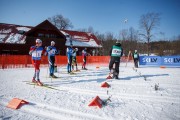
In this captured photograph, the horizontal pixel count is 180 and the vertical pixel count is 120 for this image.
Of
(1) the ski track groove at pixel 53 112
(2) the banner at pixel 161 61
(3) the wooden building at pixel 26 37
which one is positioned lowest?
(1) the ski track groove at pixel 53 112

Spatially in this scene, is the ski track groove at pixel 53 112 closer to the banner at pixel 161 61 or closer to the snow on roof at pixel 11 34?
the banner at pixel 161 61

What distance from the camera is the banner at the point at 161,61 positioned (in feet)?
69.0

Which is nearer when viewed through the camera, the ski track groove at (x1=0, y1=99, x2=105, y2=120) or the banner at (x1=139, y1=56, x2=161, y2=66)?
the ski track groove at (x1=0, y1=99, x2=105, y2=120)

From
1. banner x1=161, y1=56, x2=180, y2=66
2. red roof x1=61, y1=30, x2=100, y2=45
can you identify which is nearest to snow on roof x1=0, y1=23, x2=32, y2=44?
red roof x1=61, y1=30, x2=100, y2=45

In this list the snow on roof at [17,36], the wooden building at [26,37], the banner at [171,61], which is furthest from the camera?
the snow on roof at [17,36]

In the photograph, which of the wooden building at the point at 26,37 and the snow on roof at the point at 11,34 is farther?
the snow on roof at the point at 11,34

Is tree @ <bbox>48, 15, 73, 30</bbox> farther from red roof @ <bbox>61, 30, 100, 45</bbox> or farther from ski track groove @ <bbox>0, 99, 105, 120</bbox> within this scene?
ski track groove @ <bbox>0, 99, 105, 120</bbox>

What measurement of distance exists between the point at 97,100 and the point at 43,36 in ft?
108

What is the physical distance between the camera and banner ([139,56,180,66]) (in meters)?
21.0

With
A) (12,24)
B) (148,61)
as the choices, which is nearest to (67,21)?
(12,24)

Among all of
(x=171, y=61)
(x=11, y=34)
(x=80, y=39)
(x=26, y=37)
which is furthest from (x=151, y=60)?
(x=11, y=34)

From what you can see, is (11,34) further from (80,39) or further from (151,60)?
(151,60)

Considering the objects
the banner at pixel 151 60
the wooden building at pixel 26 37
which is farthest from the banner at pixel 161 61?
the wooden building at pixel 26 37

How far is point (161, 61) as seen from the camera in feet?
72.2
